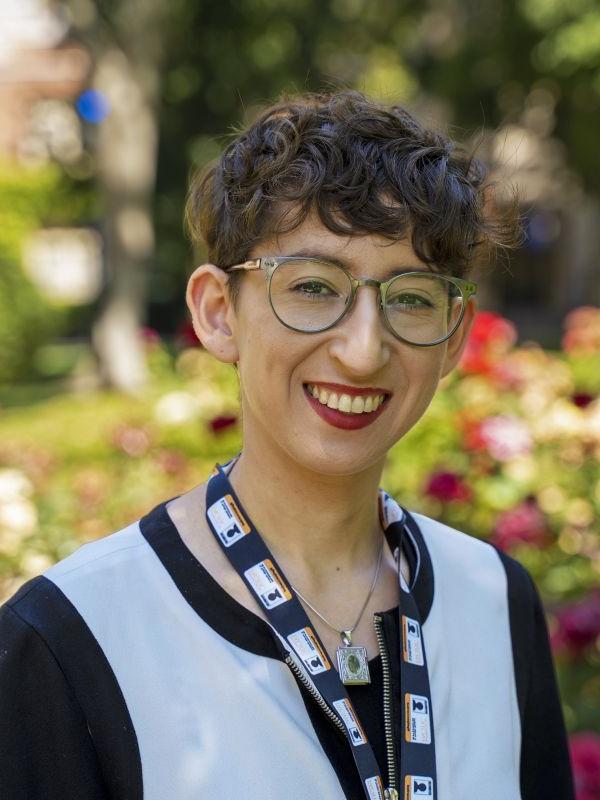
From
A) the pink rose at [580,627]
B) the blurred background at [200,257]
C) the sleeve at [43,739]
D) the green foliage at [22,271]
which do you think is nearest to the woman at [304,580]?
the sleeve at [43,739]

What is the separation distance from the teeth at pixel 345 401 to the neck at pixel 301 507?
0.14m

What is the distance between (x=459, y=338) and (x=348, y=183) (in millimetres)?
404

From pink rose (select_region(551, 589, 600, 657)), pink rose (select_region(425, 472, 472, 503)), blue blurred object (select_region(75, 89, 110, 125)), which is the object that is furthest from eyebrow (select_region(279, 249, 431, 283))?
blue blurred object (select_region(75, 89, 110, 125))

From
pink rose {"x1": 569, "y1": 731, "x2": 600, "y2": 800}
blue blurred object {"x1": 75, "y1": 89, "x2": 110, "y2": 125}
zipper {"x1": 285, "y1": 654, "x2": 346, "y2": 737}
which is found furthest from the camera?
blue blurred object {"x1": 75, "y1": 89, "x2": 110, "y2": 125}

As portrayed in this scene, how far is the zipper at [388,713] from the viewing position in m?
1.59

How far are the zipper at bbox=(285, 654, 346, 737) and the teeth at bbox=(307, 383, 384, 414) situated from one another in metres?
0.38

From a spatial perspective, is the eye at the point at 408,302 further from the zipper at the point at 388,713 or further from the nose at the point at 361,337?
the zipper at the point at 388,713

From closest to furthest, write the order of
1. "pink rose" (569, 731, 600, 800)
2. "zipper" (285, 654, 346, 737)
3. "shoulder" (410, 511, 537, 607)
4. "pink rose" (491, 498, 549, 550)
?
"zipper" (285, 654, 346, 737) → "shoulder" (410, 511, 537, 607) → "pink rose" (569, 731, 600, 800) → "pink rose" (491, 498, 549, 550)

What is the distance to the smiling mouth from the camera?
1658 millimetres

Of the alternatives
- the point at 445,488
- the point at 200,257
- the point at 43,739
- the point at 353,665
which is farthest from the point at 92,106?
the point at 43,739

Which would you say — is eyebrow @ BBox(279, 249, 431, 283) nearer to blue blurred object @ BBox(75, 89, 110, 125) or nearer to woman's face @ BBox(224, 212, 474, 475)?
woman's face @ BBox(224, 212, 474, 475)

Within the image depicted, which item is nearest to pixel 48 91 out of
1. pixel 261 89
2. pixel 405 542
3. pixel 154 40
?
pixel 261 89

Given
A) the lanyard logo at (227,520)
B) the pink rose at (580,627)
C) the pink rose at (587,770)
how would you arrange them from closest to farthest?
the lanyard logo at (227,520), the pink rose at (587,770), the pink rose at (580,627)

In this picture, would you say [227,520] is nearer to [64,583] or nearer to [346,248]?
[64,583]
